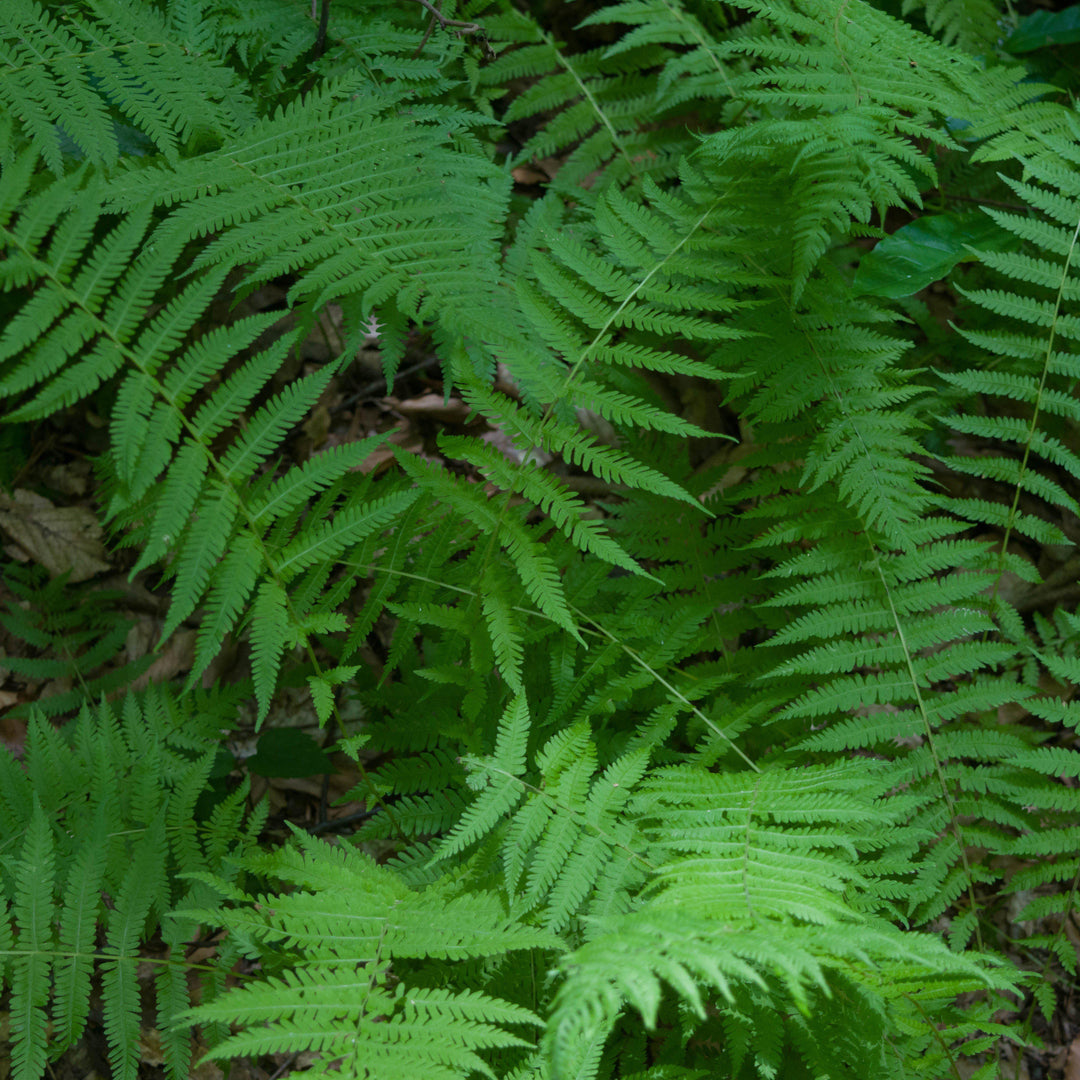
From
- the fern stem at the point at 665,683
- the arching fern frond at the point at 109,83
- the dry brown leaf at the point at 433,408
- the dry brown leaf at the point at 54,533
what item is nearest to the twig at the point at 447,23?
the arching fern frond at the point at 109,83

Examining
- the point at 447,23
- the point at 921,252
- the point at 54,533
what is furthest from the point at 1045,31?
the point at 54,533

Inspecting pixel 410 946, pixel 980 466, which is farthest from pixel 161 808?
pixel 980 466

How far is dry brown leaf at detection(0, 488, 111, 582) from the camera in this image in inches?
121

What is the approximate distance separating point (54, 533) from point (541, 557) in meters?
2.14

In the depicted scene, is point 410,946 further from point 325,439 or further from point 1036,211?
point 1036,211

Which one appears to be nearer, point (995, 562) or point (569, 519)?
point (569, 519)

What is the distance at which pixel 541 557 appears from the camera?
6.75ft

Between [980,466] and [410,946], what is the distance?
2263 mm

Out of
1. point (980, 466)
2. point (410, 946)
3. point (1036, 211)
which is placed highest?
point (1036, 211)

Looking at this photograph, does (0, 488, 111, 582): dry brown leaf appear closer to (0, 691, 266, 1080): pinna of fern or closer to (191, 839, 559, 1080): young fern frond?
(0, 691, 266, 1080): pinna of fern

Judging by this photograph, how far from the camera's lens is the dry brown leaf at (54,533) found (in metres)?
3.09

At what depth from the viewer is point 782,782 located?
194 cm

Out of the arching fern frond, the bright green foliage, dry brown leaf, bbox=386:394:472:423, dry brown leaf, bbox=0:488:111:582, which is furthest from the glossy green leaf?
dry brown leaf, bbox=0:488:111:582

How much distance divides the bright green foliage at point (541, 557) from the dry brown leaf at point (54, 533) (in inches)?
5.9
